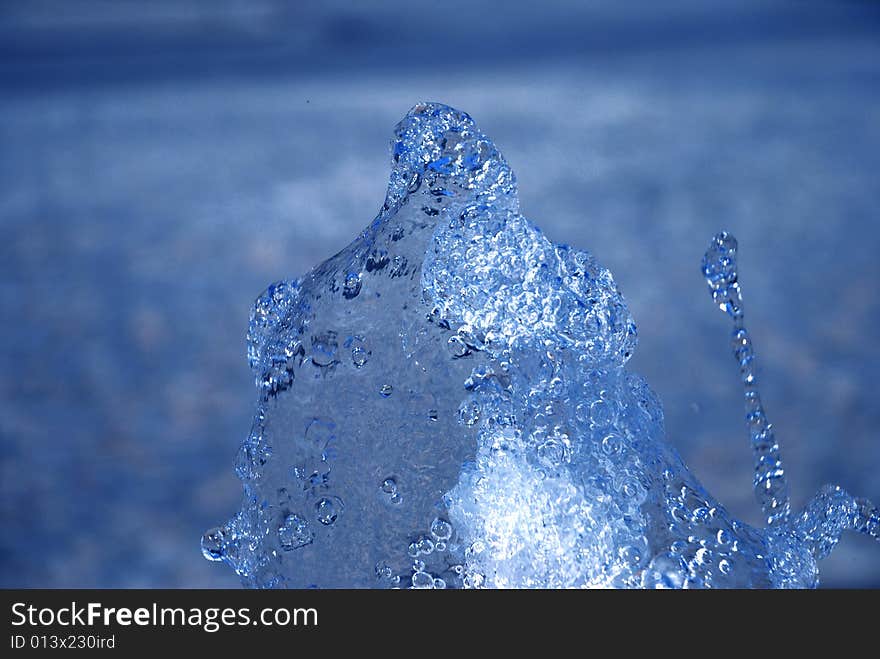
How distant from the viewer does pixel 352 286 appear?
77cm

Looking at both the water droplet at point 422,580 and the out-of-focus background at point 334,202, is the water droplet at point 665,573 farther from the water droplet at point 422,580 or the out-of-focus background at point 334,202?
the out-of-focus background at point 334,202

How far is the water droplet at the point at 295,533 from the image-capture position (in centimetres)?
75

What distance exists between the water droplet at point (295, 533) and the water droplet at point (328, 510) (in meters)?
0.01

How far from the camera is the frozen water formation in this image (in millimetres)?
727

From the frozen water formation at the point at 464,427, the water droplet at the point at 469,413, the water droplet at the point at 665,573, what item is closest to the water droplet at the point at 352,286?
the frozen water formation at the point at 464,427

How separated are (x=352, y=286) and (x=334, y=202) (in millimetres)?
2300

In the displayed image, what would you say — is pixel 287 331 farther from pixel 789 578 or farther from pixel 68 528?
pixel 68 528

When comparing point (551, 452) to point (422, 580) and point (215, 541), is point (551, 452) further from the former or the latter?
point (215, 541)

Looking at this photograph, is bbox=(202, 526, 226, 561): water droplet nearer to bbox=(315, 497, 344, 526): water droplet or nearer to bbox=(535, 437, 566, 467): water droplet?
bbox=(315, 497, 344, 526): water droplet

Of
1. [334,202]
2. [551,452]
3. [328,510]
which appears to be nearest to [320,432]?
[328,510]

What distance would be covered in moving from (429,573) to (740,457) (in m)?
1.25

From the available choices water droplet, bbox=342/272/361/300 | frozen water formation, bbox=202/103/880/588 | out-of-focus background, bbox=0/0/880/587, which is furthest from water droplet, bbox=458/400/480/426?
out-of-focus background, bbox=0/0/880/587
